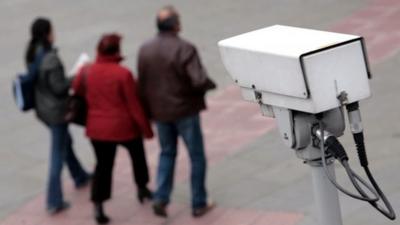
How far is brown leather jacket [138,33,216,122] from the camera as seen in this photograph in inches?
294

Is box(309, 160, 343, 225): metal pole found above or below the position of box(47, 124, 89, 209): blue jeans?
above

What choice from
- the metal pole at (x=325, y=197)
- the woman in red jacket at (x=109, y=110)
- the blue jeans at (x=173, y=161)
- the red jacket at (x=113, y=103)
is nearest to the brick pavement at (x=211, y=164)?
the blue jeans at (x=173, y=161)

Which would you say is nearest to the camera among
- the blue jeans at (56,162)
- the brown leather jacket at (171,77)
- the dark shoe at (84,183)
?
the brown leather jacket at (171,77)

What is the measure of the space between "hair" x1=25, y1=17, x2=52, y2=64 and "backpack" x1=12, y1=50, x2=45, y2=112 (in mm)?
67

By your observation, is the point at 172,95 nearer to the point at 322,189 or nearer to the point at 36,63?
the point at 36,63

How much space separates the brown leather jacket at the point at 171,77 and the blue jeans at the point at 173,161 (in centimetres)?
17

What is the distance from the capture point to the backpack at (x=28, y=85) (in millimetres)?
8156

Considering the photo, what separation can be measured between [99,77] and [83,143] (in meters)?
2.66

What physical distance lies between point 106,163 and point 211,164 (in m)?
1.49

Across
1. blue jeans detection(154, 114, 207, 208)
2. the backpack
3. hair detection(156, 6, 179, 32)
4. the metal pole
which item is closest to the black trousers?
blue jeans detection(154, 114, 207, 208)

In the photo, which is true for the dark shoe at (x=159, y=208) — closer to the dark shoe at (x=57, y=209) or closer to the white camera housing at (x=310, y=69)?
the dark shoe at (x=57, y=209)

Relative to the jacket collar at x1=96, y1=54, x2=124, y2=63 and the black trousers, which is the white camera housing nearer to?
the jacket collar at x1=96, y1=54, x2=124, y2=63

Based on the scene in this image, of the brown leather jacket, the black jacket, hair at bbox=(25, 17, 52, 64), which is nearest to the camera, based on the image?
the brown leather jacket

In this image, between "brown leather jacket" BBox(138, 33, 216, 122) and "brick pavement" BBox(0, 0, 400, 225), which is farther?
"brick pavement" BBox(0, 0, 400, 225)
